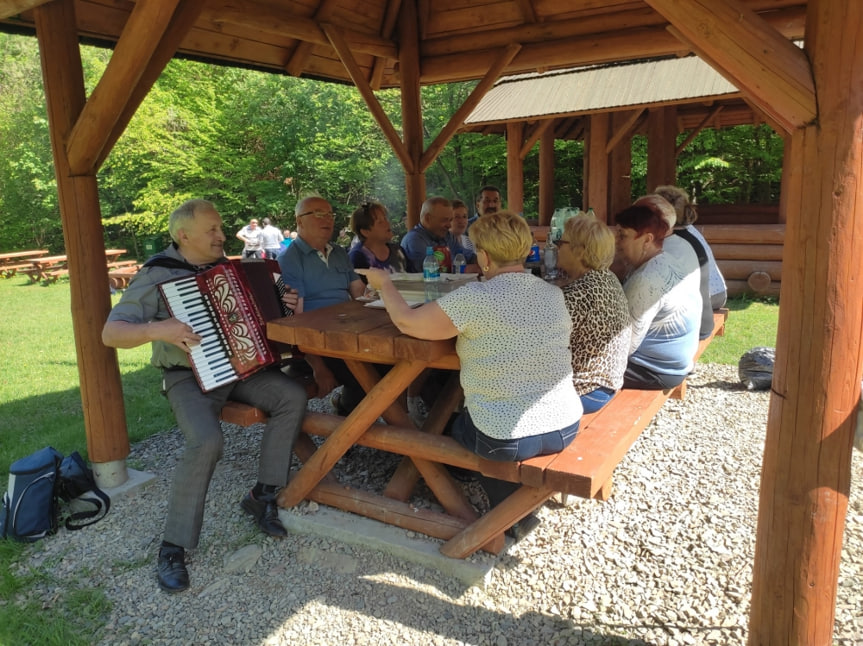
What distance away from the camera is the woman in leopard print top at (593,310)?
8.63 ft

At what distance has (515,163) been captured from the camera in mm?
11508

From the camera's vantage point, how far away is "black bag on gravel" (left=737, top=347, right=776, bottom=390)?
16.3 feet

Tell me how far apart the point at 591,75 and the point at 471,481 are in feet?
28.8

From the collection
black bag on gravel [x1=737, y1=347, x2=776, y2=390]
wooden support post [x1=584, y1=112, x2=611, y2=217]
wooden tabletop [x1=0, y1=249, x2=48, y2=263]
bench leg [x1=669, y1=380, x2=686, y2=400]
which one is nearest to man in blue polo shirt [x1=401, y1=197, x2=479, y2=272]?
bench leg [x1=669, y1=380, x2=686, y2=400]

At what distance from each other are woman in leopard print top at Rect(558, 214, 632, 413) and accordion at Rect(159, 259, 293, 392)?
5.15ft

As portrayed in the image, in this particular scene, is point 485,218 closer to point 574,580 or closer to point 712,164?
point 574,580

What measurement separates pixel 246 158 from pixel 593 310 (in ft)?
66.9

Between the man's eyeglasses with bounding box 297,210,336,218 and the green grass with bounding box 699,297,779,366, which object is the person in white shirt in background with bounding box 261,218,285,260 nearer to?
the green grass with bounding box 699,297,779,366

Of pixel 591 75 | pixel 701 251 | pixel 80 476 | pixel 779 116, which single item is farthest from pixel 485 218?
pixel 591 75

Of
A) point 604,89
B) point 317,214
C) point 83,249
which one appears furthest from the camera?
point 604,89

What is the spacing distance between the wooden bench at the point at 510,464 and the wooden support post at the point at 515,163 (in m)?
8.69

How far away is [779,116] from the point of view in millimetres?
1880

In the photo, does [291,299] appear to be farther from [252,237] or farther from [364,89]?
[252,237]

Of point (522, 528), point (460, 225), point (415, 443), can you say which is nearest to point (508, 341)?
point (415, 443)
